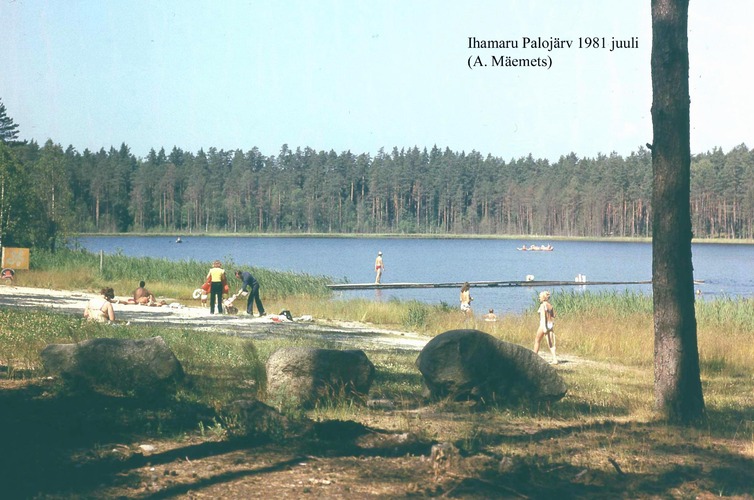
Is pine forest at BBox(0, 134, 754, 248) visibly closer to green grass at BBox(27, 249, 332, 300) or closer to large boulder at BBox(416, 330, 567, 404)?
green grass at BBox(27, 249, 332, 300)

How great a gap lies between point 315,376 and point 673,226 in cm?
415

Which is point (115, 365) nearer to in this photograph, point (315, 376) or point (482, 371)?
point (315, 376)

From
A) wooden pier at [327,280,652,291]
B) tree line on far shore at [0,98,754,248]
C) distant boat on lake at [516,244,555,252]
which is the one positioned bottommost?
wooden pier at [327,280,652,291]

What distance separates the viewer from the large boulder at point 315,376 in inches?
376

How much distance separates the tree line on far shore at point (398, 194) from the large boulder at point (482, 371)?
133 meters

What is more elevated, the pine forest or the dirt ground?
the pine forest

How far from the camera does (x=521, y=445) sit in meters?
7.88

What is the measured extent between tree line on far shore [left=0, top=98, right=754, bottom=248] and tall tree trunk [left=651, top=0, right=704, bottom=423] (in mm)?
133115

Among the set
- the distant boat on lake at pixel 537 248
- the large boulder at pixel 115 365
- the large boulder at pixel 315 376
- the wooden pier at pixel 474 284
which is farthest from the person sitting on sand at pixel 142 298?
the distant boat on lake at pixel 537 248

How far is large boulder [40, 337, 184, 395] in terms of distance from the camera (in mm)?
9172

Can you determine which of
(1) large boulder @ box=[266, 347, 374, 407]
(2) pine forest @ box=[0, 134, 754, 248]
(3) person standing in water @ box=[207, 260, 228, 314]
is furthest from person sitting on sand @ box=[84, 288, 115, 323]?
(2) pine forest @ box=[0, 134, 754, 248]

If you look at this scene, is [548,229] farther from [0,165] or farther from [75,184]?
[0,165]

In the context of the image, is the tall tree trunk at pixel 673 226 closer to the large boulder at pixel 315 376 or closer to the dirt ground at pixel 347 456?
the dirt ground at pixel 347 456

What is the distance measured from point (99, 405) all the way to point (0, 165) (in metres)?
38.6
